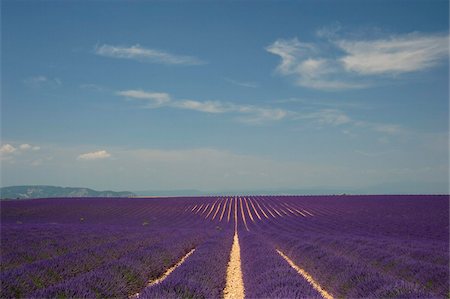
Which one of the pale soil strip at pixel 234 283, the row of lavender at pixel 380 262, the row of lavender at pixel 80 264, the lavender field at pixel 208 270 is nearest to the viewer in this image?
the lavender field at pixel 208 270

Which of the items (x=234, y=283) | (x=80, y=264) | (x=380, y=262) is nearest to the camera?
(x=80, y=264)

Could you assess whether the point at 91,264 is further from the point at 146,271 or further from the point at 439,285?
the point at 439,285

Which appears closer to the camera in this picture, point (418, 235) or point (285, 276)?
point (285, 276)

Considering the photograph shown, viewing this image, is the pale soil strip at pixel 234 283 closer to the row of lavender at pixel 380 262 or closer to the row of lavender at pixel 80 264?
the row of lavender at pixel 80 264

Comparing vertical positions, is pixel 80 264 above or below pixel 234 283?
above

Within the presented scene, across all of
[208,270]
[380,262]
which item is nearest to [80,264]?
[208,270]

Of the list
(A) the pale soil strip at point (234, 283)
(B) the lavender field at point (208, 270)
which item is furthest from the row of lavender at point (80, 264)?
(A) the pale soil strip at point (234, 283)

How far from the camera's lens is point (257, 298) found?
19.2 feet

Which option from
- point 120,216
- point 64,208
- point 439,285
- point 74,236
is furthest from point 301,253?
point 64,208

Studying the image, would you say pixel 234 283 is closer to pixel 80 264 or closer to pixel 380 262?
pixel 80 264

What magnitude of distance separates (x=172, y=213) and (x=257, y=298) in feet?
101

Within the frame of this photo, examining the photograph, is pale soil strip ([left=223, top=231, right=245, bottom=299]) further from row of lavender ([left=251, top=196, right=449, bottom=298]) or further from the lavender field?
row of lavender ([left=251, top=196, right=449, bottom=298])

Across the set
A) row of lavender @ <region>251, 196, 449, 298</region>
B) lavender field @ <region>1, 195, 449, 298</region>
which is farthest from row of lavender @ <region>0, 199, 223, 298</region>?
row of lavender @ <region>251, 196, 449, 298</region>

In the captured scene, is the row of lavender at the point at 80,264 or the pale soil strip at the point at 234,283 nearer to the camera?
the row of lavender at the point at 80,264
